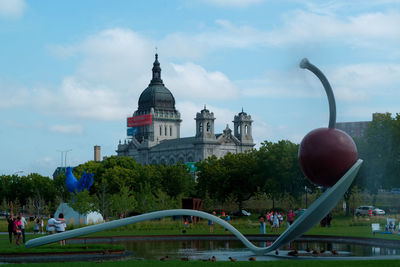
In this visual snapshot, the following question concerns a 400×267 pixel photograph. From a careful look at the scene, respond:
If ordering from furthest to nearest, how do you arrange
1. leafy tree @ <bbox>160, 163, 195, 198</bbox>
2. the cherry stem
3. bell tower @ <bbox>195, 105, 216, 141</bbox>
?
bell tower @ <bbox>195, 105, 216, 141</bbox> < leafy tree @ <bbox>160, 163, 195, 198</bbox> < the cherry stem

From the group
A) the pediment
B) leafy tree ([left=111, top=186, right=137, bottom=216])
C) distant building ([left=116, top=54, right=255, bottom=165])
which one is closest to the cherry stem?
leafy tree ([left=111, top=186, right=137, bottom=216])

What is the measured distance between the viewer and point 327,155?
22.1 meters

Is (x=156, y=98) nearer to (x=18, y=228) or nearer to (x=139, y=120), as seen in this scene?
(x=139, y=120)

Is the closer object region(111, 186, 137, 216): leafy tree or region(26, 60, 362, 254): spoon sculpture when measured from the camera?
region(26, 60, 362, 254): spoon sculpture

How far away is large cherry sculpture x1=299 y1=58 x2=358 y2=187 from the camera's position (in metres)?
22.1

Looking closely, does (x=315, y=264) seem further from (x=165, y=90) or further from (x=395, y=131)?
(x=165, y=90)

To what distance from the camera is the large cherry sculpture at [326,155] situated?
22.1 meters

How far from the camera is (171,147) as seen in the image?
155 m

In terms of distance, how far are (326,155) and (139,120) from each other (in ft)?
504

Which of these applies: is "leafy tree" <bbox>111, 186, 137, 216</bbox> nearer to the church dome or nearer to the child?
the child

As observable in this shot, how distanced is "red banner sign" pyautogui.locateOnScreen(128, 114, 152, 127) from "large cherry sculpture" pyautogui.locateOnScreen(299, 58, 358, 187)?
148238mm

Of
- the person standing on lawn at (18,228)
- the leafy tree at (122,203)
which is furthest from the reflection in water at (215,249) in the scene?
the leafy tree at (122,203)

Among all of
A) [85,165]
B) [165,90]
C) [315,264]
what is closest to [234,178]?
[85,165]

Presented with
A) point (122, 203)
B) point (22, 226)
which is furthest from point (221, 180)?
point (22, 226)
